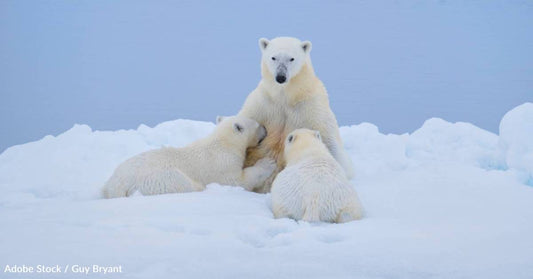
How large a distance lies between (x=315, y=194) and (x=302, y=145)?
0.91 meters

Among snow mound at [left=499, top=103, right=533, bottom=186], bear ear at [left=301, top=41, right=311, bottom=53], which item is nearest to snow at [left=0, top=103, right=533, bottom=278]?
snow mound at [left=499, top=103, right=533, bottom=186]

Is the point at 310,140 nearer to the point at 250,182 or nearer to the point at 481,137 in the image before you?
the point at 250,182

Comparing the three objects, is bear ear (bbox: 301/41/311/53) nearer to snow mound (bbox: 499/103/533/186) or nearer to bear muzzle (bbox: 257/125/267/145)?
bear muzzle (bbox: 257/125/267/145)

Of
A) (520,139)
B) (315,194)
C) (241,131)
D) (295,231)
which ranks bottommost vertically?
(295,231)

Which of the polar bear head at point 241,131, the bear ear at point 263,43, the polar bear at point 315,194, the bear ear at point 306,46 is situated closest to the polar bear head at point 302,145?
the polar bear at point 315,194

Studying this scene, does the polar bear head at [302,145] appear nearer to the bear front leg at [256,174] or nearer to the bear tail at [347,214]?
the bear front leg at [256,174]

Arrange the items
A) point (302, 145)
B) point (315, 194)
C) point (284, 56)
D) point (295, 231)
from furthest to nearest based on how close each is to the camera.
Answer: point (284, 56) < point (302, 145) < point (315, 194) < point (295, 231)

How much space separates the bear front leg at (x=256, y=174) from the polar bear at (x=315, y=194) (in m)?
0.91

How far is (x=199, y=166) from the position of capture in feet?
15.3

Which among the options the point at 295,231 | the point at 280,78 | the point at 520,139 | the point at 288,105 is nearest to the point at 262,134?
the point at 288,105

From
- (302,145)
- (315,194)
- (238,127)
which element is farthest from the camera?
(238,127)

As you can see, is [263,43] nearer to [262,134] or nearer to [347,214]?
[262,134]

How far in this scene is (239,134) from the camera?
4.95 metres

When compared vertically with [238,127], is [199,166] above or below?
below
